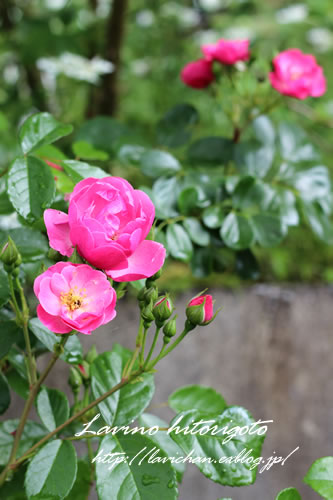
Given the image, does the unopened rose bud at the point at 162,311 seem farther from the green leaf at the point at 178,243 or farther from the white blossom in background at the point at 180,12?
the white blossom in background at the point at 180,12

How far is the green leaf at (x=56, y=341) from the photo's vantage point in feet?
1.45

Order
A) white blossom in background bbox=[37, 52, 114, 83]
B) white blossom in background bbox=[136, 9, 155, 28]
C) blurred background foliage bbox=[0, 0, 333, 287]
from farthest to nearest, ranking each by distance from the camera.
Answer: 1. white blossom in background bbox=[136, 9, 155, 28]
2. blurred background foliage bbox=[0, 0, 333, 287]
3. white blossom in background bbox=[37, 52, 114, 83]

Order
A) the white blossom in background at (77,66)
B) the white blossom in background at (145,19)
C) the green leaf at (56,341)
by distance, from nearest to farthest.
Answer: the green leaf at (56,341)
the white blossom in background at (77,66)
the white blossom in background at (145,19)

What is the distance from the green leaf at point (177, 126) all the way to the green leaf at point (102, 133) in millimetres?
60

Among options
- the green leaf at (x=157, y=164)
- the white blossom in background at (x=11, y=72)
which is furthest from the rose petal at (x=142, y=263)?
the white blossom in background at (x=11, y=72)

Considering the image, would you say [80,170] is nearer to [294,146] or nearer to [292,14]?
[294,146]

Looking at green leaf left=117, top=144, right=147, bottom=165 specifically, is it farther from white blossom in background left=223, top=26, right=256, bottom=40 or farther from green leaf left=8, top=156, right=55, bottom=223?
white blossom in background left=223, top=26, right=256, bottom=40

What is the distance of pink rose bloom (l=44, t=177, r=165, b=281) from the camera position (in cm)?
34

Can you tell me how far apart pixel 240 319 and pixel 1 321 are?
0.80 m

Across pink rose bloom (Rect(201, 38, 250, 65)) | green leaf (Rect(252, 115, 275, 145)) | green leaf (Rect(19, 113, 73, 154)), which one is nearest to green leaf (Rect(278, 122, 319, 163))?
green leaf (Rect(252, 115, 275, 145))

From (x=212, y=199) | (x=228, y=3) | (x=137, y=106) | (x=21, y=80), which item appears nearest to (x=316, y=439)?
(x=212, y=199)

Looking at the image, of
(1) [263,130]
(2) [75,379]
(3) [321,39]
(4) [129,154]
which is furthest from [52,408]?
(3) [321,39]

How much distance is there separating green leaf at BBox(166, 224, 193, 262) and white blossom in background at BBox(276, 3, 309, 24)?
4.36 feet

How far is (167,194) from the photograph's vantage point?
25.3 inches
